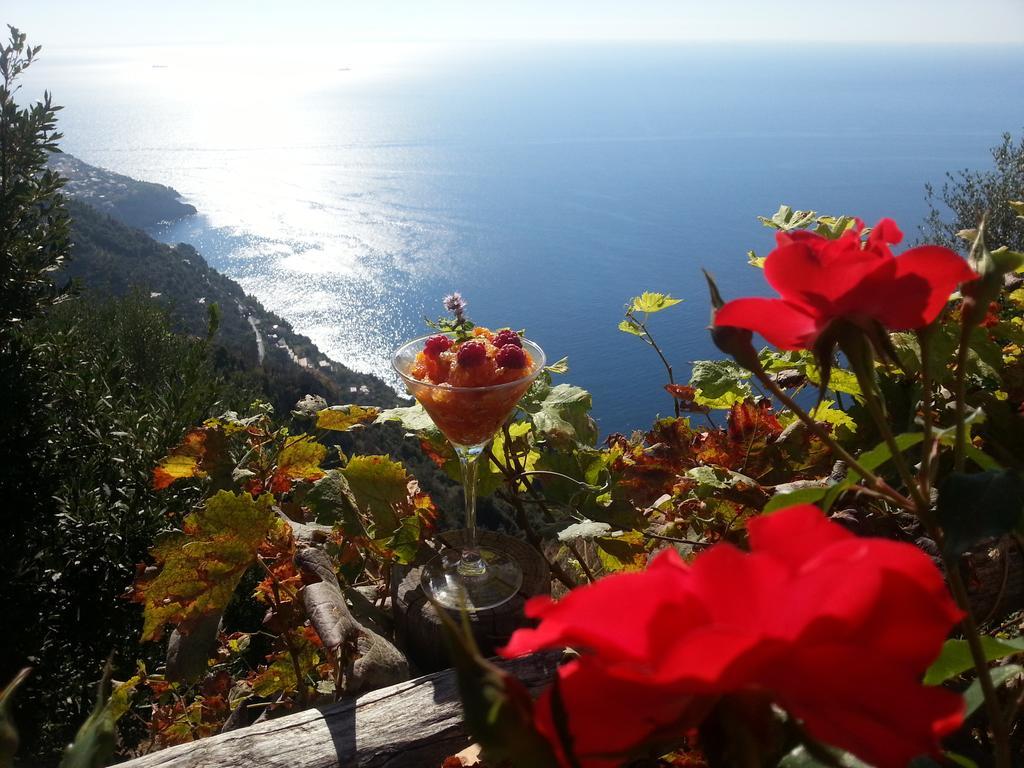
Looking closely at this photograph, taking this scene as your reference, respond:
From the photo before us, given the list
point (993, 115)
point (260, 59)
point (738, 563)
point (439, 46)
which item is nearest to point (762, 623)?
point (738, 563)

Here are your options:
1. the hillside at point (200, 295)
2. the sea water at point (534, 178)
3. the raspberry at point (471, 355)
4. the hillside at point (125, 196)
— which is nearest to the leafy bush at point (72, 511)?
the raspberry at point (471, 355)

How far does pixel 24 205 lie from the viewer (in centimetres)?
326

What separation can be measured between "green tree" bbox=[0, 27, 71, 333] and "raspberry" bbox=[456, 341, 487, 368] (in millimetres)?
2849

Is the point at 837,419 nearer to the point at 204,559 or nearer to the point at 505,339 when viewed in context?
the point at 505,339

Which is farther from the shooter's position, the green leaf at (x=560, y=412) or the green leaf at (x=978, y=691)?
the green leaf at (x=560, y=412)

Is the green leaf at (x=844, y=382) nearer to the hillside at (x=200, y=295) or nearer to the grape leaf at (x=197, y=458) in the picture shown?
the grape leaf at (x=197, y=458)

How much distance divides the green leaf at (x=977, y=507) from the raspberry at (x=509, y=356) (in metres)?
0.70

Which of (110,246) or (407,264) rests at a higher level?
(110,246)

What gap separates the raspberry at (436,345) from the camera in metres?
1.04

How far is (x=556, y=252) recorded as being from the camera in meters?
27.2

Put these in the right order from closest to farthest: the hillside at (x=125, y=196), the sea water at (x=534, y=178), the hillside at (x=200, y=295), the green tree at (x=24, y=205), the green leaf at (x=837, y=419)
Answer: the green leaf at (x=837, y=419), the green tree at (x=24, y=205), the hillside at (x=200, y=295), the sea water at (x=534, y=178), the hillside at (x=125, y=196)

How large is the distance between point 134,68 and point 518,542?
325 ft

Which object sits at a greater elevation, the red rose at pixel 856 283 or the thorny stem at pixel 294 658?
Answer: the red rose at pixel 856 283

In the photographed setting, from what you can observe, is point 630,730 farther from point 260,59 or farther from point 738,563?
point 260,59
